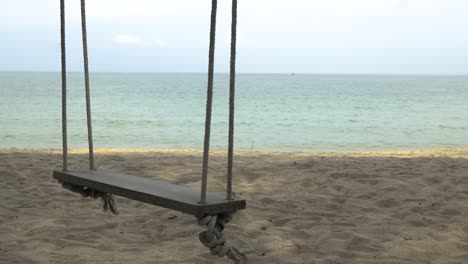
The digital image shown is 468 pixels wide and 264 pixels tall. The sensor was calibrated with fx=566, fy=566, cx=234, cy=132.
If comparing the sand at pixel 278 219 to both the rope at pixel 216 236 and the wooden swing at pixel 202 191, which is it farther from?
the rope at pixel 216 236

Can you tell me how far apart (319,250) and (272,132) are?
1509cm

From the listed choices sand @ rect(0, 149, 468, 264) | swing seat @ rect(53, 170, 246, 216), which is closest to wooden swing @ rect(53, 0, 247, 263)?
swing seat @ rect(53, 170, 246, 216)

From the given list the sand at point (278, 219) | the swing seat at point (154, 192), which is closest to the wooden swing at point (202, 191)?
the swing seat at point (154, 192)

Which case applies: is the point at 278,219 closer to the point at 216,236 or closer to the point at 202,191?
the point at 216,236

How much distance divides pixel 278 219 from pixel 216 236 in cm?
199

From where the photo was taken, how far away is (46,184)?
560 centimetres

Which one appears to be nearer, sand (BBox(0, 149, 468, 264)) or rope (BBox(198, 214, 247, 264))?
rope (BBox(198, 214, 247, 264))

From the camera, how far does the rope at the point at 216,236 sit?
2250 mm

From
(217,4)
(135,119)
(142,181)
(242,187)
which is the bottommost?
(135,119)

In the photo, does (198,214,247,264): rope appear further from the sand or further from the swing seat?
the sand

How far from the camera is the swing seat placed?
2193 millimetres

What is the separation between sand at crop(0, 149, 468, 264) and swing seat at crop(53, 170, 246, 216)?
30.1 inches

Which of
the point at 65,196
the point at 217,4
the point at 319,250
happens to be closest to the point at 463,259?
the point at 319,250

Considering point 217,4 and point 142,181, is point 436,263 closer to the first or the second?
point 142,181
